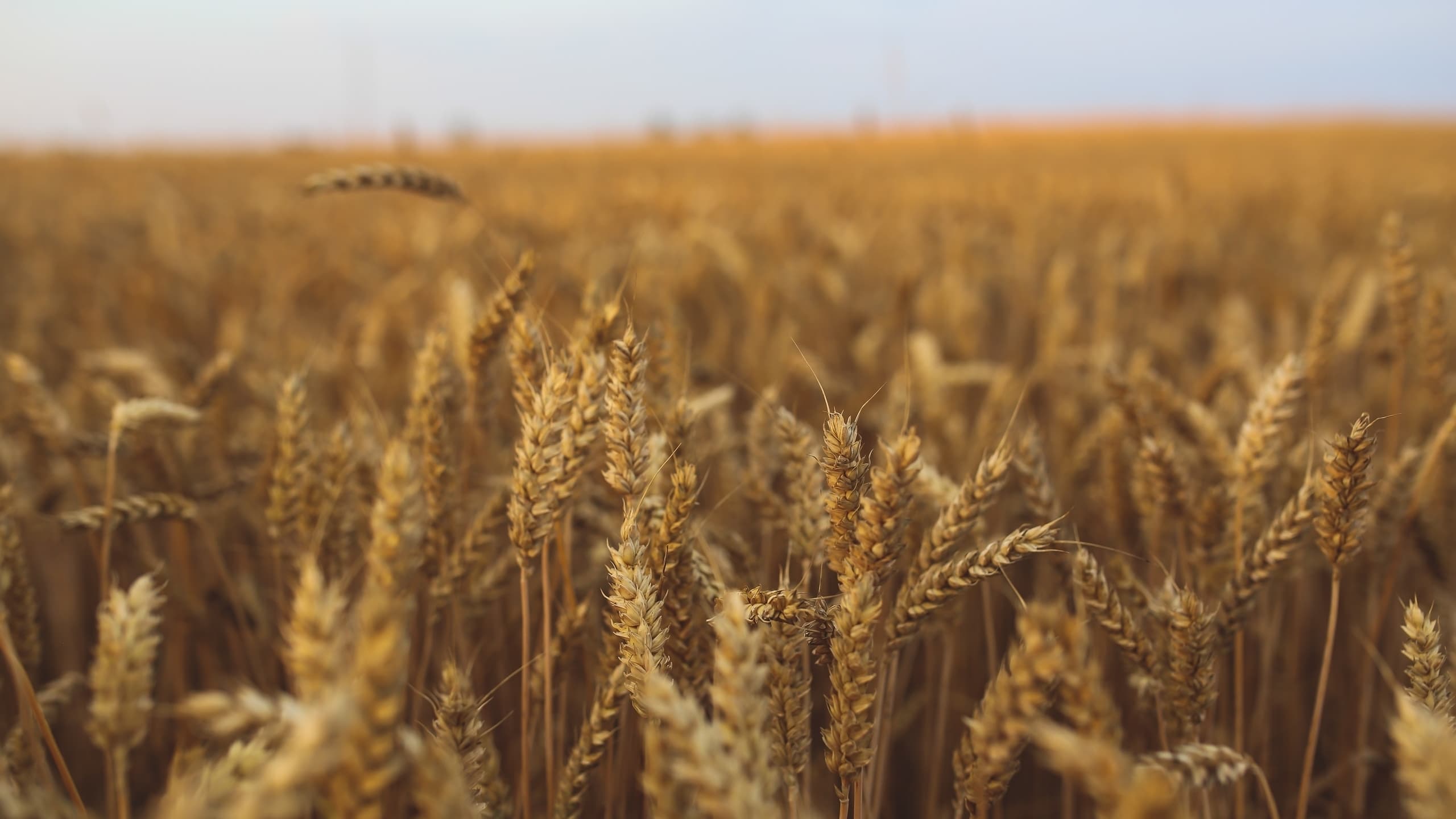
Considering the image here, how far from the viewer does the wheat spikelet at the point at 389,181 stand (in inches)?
52.7

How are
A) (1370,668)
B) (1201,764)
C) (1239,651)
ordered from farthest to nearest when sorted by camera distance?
1. (1370,668)
2. (1239,651)
3. (1201,764)

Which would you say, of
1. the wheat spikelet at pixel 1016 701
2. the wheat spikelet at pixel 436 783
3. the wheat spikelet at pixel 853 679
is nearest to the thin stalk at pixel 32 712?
the wheat spikelet at pixel 436 783

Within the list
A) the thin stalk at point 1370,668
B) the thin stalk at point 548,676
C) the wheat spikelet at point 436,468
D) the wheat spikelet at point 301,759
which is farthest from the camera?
the thin stalk at point 1370,668

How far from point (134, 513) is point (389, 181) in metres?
0.57

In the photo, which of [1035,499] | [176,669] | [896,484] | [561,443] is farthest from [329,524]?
[1035,499]

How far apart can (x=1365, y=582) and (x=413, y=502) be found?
74.9 inches

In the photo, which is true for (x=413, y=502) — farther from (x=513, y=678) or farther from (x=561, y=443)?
(x=513, y=678)

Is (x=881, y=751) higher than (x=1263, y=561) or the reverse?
the reverse

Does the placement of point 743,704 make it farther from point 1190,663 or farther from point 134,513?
point 134,513

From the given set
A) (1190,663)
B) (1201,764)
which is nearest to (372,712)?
(1201,764)

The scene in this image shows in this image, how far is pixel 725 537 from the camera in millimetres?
1153

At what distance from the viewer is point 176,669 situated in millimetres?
1643

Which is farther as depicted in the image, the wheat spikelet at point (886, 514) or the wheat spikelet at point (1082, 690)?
the wheat spikelet at point (886, 514)

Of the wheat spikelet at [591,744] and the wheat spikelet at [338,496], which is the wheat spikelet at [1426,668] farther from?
the wheat spikelet at [338,496]
